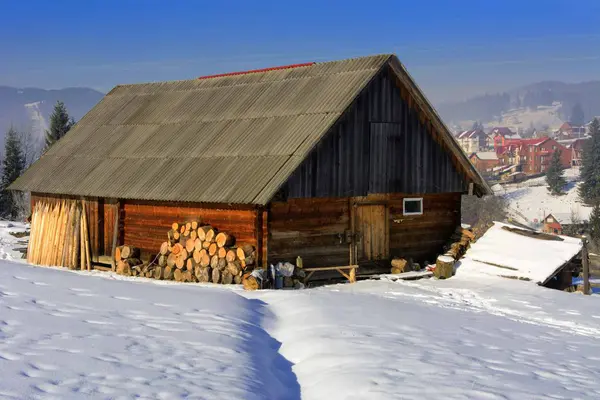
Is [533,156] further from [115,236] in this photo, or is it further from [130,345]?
[130,345]

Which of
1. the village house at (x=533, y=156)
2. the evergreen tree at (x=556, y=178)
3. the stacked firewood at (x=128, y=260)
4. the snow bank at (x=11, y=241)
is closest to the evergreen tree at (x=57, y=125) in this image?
the snow bank at (x=11, y=241)

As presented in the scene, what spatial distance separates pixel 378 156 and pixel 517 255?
527 cm

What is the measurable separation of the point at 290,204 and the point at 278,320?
571 centimetres

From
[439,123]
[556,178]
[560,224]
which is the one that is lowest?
[560,224]

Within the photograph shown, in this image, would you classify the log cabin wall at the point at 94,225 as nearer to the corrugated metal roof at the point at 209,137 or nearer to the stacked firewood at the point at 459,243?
the corrugated metal roof at the point at 209,137

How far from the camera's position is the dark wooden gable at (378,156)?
19078 mm

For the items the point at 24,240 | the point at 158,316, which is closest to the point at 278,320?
the point at 158,316

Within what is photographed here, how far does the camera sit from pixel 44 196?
25.8 meters

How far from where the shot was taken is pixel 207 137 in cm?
2219

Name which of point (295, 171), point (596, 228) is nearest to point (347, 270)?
point (295, 171)

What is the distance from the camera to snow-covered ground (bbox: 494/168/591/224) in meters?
101

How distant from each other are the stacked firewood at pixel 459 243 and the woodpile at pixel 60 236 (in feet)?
39.0

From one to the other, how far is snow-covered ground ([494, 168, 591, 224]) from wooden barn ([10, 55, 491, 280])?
7740 cm

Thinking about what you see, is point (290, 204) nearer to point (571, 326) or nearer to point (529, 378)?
point (571, 326)
